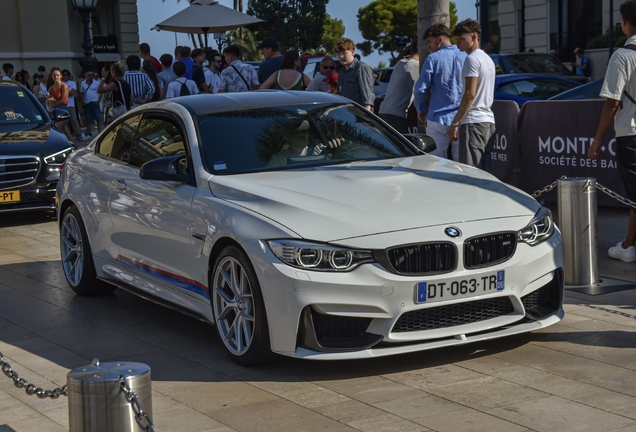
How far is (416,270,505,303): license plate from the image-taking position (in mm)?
5145

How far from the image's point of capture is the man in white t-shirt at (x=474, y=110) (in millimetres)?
9336

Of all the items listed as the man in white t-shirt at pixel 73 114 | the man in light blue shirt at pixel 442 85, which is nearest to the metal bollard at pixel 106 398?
the man in light blue shirt at pixel 442 85

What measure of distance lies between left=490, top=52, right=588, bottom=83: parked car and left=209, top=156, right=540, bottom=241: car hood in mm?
16021

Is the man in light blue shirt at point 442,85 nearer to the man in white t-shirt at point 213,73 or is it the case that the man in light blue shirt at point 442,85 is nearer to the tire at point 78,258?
the tire at point 78,258

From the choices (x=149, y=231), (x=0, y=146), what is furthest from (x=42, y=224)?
(x=149, y=231)

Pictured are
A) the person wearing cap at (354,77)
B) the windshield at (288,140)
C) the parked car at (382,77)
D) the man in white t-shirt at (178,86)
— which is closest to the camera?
the windshield at (288,140)

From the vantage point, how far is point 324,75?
1303cm

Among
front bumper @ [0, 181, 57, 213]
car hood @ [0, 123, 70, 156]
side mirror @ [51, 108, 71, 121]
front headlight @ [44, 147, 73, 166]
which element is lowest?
front bumper @ [0, 181, 57, 213]

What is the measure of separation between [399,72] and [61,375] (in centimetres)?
702

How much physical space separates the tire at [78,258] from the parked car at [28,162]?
3.91 m

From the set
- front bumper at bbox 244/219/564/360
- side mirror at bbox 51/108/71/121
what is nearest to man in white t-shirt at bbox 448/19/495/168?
front bumper at bbox 244/219/564/360

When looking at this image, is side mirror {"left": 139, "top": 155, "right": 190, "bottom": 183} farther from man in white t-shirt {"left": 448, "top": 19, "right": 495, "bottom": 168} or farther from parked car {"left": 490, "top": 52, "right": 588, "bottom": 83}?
parked car {"left": 490, "top": 52, "right": 588, "bottom": 83}

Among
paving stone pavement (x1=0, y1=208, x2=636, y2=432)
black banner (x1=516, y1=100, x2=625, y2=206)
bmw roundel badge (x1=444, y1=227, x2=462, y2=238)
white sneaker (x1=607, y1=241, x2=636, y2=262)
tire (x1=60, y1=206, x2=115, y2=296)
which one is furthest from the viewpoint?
black banner (x1=516, y1=100, x2=625, y2=206)

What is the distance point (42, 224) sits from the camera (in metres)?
12.1
